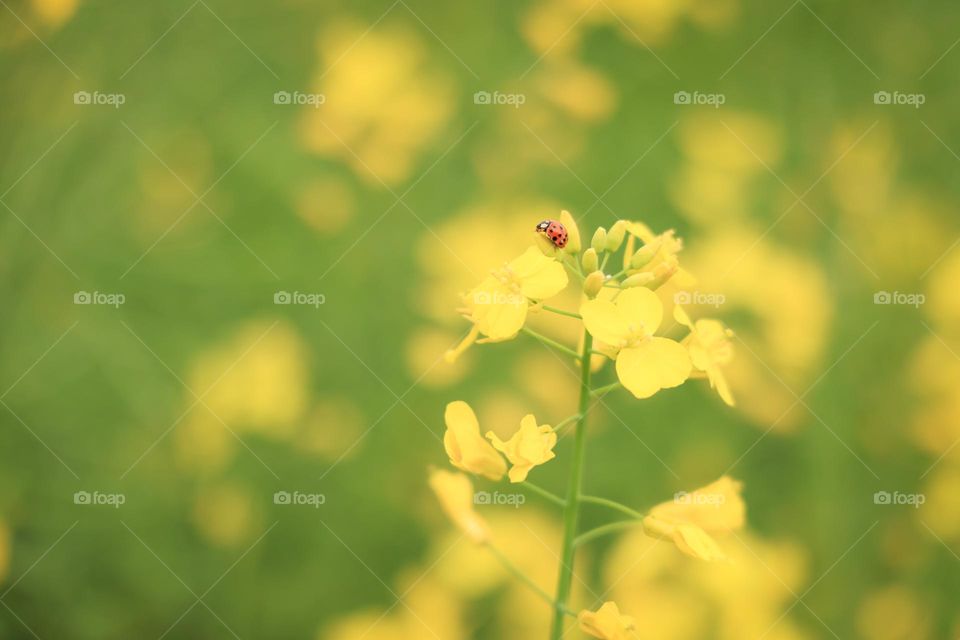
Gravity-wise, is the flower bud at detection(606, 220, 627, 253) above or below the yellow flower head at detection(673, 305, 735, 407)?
above

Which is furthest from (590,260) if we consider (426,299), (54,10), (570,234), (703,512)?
(54,10)

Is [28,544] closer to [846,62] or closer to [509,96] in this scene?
[509,96]

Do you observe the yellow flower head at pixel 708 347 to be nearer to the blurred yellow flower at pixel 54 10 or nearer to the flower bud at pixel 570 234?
the flower bud at pixel 570 234

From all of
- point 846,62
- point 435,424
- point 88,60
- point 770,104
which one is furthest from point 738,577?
point 88,60

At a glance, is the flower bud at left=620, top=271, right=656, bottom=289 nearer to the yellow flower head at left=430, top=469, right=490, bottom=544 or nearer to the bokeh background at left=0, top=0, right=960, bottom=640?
the yellow flower head at left=430, top=469, right=490, bottom=544

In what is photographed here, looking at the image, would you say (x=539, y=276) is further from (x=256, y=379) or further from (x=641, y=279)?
(x=256, y=379)

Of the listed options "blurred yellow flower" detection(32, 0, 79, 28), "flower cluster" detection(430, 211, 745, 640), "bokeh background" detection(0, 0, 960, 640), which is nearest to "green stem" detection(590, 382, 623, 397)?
"flower cluster" detection(430, 211, 745, 640)

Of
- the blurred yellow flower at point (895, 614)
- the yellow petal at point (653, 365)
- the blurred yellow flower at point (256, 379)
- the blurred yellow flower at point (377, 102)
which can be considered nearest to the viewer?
the yellow petal at point (653, 365)

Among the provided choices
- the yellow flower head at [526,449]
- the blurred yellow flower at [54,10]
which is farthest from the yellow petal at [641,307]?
the blurred yellow flower at [54,10]
